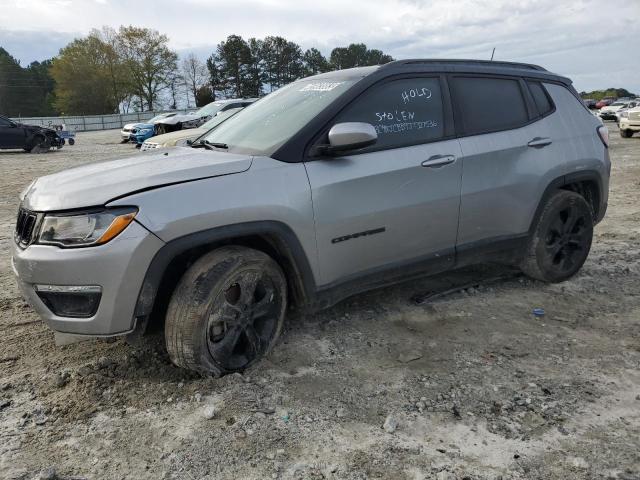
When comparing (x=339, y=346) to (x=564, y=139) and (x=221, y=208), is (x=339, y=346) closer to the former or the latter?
(x=221, y=208)

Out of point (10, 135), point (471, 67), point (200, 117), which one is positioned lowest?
point (10, 135)

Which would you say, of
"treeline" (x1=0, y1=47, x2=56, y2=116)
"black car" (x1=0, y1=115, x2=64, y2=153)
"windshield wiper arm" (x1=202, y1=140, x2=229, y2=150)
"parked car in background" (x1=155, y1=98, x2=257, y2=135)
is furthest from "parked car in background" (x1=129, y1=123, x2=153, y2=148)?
"treeline" (x1=0, y1=47, x2=56, y2=116)

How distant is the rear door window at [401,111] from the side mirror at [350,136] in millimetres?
238

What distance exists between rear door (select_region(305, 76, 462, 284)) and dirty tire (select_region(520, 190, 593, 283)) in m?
1.00

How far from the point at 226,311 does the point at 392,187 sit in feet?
4.20

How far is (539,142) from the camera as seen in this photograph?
4117mm

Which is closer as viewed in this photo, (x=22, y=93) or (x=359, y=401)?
(x=359, y=401)

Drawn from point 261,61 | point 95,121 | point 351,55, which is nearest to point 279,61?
point 261,61

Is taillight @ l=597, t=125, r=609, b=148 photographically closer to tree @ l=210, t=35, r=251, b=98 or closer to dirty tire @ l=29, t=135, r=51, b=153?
dirty tire @ l=29, t=135, r=51, b=153

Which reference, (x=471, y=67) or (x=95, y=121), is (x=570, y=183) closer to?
(x=471, y=67)

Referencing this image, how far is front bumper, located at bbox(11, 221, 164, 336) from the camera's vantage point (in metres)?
2.53

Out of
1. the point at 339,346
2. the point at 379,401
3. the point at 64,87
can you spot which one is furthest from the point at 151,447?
the point at 64,87

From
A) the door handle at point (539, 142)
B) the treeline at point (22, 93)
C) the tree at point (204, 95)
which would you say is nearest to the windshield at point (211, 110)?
the door handle at point (539, 142)

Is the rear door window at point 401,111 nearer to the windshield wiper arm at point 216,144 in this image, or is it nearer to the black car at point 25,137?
the windshield wiper arm at point 216,144
